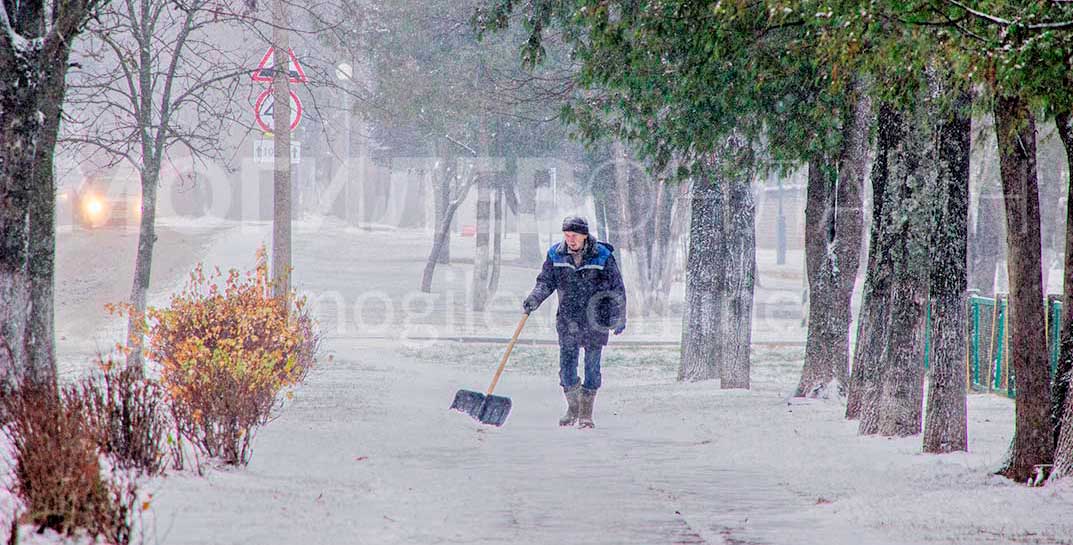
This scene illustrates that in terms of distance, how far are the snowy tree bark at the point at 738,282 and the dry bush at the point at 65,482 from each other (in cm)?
1053

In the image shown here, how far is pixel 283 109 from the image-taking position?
1711cm

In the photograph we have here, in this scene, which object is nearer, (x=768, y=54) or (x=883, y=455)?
(x=883, y=455)

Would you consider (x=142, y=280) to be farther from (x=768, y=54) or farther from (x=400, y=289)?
(x=400, y=289)

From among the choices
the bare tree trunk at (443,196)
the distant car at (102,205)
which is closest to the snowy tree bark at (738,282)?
the bare tree trunk at (443,196)

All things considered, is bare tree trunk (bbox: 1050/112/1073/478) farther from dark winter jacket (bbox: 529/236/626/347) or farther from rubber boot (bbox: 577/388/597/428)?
rubber boot (bbox: 577/388/597/428)

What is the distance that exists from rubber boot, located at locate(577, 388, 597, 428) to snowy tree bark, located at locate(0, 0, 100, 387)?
5058mm

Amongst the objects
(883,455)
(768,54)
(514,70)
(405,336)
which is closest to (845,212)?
(768,54)

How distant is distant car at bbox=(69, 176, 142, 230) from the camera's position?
1956 inches

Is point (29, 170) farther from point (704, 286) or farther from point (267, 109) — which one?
point (704, 286)

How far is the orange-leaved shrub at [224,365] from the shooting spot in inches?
315

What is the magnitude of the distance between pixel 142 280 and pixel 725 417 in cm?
705

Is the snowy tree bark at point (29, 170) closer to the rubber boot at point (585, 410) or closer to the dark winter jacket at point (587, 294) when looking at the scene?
the dark winter jacket at point (587, 294)

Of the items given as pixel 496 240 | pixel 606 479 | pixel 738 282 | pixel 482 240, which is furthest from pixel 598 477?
pixel 496 240

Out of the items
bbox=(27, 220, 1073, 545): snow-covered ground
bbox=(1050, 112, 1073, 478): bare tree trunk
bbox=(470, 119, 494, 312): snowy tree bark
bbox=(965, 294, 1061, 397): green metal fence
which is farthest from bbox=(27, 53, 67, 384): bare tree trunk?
bbox=(470, 119, 494, 312): snowy tree bark
